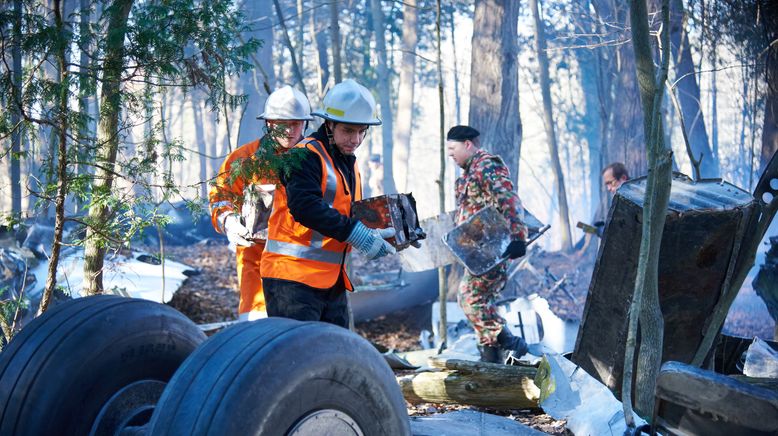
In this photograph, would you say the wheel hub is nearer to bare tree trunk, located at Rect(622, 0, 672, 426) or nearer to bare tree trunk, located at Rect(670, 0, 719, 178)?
bare tree trunk, located at Rect(622, 0, 672, 426)

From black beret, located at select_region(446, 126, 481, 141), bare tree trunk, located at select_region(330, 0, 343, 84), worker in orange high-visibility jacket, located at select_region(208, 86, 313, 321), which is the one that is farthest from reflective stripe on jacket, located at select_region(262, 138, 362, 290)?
bare tree trunk, located at select_region(330, 0, 343, 84)

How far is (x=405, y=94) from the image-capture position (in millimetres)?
27094

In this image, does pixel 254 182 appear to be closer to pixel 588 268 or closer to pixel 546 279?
pixel 546 279

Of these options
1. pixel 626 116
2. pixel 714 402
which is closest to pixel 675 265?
pixel 714 402

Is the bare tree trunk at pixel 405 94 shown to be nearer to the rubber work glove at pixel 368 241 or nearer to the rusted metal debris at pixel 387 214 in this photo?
the rusted metal debris at pixel 387 214

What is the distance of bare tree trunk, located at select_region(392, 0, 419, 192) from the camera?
82.2ft

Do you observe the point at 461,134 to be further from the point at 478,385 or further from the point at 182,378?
the point at 182,378

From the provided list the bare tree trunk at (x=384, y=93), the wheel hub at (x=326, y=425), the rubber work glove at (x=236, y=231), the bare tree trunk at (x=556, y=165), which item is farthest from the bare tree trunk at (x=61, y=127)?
the bare tree trunk at (x=384, y=93)

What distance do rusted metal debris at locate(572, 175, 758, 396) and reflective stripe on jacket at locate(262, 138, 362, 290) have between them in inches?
68.8

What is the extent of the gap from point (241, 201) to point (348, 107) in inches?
44.2

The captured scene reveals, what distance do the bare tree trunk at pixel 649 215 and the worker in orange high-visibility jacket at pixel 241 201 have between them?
2224 mm

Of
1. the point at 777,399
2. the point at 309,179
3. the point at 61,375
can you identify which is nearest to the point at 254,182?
the point at 309,179

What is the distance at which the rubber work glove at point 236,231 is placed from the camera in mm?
5320

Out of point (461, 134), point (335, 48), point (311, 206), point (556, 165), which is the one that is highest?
point (335, 48)
